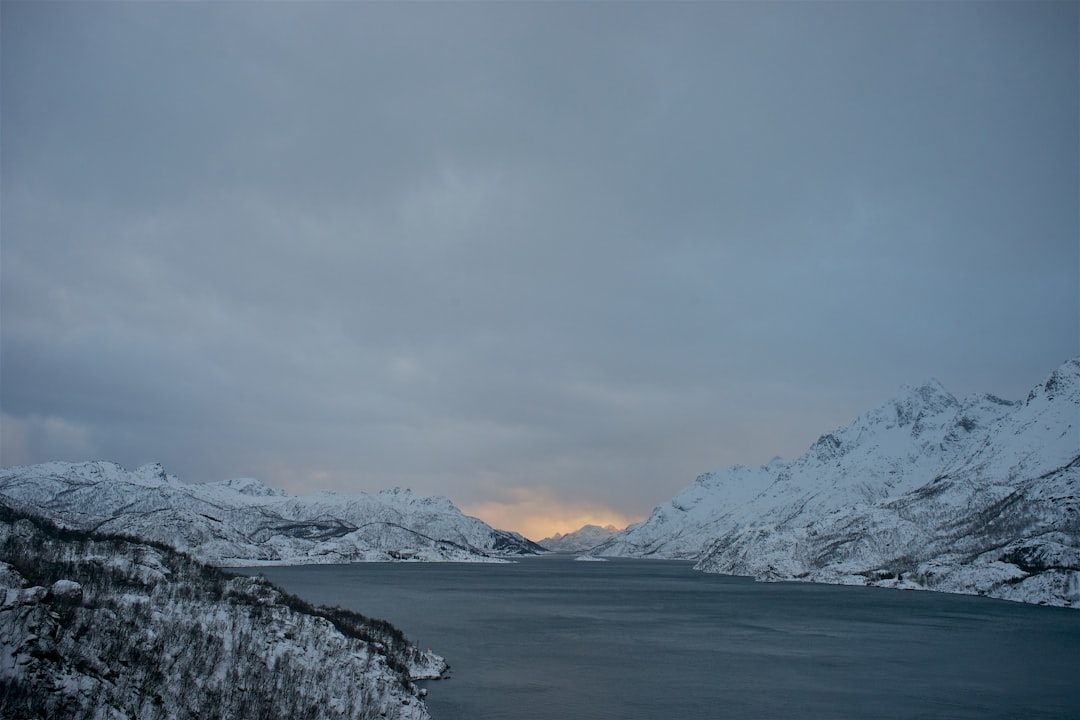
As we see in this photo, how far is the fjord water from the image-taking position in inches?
1524

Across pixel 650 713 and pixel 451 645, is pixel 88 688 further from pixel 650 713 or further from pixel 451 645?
pixel 451 645

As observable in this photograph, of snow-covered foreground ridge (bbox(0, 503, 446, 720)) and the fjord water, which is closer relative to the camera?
snow-covered foreground ridge (bbox(0, 503, 446, 720))

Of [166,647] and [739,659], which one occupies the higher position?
[166,647]

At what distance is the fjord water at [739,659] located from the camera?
3872 centimetres

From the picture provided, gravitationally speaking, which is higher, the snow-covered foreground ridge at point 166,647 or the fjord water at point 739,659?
the snow-covered foreground ridge at point 166,647

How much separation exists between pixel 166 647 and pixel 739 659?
45349 mm

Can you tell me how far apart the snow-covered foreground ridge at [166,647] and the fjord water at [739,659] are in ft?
19.7

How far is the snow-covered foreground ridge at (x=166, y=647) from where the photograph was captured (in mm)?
19406

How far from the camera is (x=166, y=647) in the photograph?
27.1 meters

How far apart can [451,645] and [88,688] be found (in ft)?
139

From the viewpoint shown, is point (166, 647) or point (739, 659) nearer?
point (166, 647)

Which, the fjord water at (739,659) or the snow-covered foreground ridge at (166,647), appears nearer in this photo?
the snow-covered foreground ridge at (166,647)

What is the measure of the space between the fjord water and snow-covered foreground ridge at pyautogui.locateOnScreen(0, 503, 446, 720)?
19.7ft

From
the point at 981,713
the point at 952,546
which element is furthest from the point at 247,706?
the point at 952,546
